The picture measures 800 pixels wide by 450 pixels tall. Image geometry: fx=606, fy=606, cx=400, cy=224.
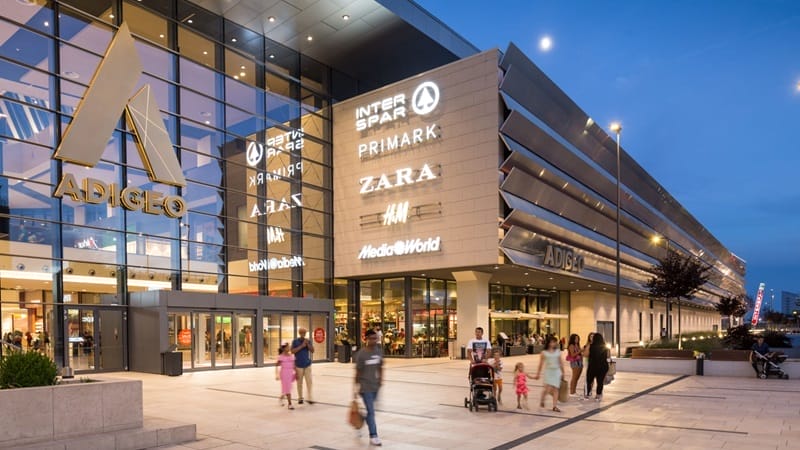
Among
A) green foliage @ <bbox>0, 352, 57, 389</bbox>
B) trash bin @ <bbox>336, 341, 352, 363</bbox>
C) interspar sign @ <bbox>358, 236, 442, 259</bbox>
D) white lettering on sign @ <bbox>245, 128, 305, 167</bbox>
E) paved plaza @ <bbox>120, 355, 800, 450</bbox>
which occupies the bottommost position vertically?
trash bin @ <bbox>336, 341, 352, 363</bbox>

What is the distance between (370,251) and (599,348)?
656 inches

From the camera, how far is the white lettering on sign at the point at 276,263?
2756 centimetres

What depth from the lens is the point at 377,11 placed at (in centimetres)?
2653

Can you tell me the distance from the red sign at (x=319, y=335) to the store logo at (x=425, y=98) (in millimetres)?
11362

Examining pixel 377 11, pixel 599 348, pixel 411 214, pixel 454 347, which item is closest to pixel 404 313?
pixel 454 347

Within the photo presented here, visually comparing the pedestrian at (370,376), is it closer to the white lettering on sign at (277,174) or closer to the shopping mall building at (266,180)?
the shopping mall building at (266,180)

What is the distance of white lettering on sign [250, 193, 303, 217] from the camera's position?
92.3ft

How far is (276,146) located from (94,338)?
12108mm

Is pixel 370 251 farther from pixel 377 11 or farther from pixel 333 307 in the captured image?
pixel 377 11

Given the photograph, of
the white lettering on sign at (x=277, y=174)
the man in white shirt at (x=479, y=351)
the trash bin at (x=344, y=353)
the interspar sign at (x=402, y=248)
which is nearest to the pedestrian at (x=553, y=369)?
the man in white shirt at (x=479, y=351)

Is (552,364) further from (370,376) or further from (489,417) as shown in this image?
(370,376)

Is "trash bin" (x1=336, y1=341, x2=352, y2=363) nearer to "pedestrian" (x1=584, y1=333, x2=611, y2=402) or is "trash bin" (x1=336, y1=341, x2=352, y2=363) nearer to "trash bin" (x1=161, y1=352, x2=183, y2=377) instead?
"trash bin" (x1=161, y1=352, x2=183, y2=377)

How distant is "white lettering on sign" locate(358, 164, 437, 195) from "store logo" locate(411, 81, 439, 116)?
2.63 m

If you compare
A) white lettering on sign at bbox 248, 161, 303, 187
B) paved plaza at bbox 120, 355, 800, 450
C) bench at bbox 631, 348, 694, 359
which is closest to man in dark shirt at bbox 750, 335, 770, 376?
paved plaza at bbox 120, 355, 800, 450
